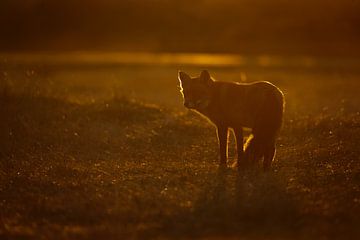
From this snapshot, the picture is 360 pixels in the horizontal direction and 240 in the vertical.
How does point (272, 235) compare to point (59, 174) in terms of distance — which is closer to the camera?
point (272, 235)

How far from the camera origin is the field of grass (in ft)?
26.1

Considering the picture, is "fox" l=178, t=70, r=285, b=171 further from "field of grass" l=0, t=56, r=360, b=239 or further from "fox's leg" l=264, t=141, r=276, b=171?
"field of grass" l=0, t=56, r=360, b=239

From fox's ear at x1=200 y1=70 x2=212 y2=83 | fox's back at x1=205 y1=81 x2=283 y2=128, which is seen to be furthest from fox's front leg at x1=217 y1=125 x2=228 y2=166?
fox's ear at x1=200 y1=70 x2=212 y2=83

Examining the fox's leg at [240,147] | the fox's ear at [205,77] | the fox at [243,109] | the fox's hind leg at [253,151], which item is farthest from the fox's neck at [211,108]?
the fox's hind leg at [253,151]

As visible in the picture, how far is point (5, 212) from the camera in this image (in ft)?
28.7

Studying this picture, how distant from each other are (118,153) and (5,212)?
3.92 meters

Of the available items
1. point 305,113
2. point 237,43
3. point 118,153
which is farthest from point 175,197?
point 237,43

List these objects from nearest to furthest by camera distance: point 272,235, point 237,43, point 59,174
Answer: point 272,235, point 59,174, point 237,43

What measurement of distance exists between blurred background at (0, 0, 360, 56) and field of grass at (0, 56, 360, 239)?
89.8 feet

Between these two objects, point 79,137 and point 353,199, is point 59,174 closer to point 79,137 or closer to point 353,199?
point 79,137

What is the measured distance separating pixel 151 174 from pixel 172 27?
4560cm

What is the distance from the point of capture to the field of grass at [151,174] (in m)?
7.97

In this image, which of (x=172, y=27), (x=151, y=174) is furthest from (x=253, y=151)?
(x=172, y=27)

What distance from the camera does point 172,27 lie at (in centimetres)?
5550
